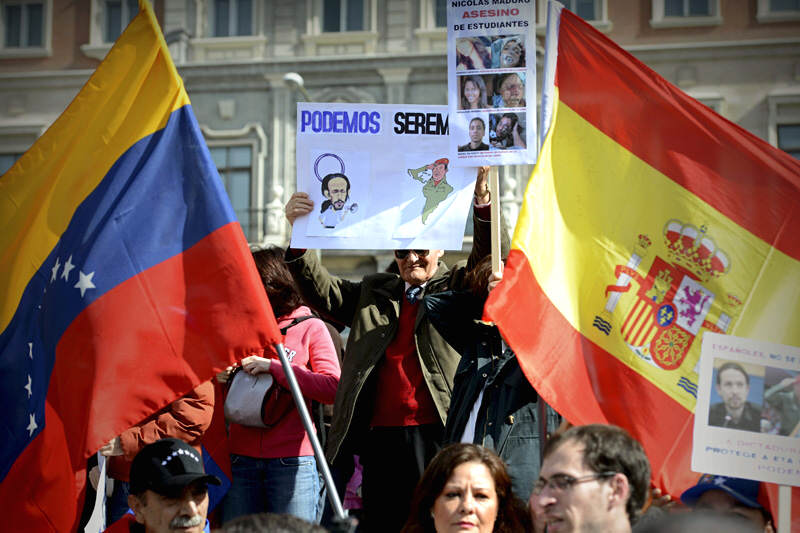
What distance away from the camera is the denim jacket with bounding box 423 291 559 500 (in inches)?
187

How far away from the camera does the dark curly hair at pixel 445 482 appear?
14.2 ft

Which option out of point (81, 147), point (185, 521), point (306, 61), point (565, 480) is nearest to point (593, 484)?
point (565, 480)

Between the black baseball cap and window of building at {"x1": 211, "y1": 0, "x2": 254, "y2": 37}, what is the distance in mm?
22375

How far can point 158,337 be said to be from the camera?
4.45 meters

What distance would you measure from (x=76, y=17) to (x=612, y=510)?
25567mm

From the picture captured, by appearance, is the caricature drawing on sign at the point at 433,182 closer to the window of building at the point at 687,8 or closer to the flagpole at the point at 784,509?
the flagpole at the point at 784,509

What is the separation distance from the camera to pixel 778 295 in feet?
14.8

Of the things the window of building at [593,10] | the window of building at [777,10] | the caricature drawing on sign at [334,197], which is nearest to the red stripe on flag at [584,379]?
the caricature drawing on sign at [334,197]

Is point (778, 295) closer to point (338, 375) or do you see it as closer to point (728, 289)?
point (728, 289)

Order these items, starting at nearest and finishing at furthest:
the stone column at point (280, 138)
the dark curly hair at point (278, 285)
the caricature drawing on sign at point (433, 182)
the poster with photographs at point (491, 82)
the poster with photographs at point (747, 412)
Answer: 1. the poster with photographs at point (747, 412)
2. the poster with photographs at point (491, 82)
3. the caricature drawing on sign at point (433, 182)
4. the dark curly hair at point (278, 285)
5. the stone column at point (280, 138)

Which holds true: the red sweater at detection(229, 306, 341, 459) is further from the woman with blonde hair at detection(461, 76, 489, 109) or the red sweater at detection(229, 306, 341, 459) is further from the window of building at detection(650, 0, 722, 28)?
the window of building at detection(650, 0, 722, 28)

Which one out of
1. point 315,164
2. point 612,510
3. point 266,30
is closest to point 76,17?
point 266,30

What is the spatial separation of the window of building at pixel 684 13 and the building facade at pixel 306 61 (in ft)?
0.10

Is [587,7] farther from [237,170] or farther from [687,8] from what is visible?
[237,170]
